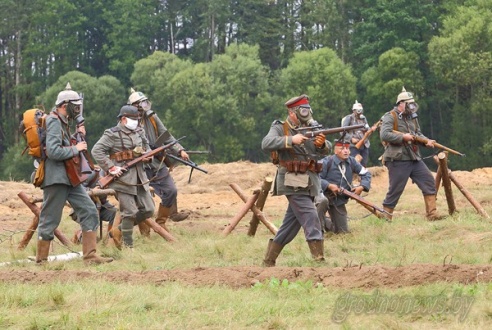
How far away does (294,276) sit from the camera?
35.2 feet

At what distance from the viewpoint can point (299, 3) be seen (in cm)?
6556

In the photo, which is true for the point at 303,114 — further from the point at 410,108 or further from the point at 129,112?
the point at 410,108

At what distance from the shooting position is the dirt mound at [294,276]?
397 inches

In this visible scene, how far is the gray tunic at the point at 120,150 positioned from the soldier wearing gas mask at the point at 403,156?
12.7 feet

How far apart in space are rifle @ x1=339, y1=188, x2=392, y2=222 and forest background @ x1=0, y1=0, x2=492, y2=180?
29.5 metres

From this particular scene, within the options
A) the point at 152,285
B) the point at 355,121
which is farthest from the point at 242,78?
the point at 152,285

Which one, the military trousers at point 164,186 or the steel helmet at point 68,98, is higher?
the steel helmet at point 68,98

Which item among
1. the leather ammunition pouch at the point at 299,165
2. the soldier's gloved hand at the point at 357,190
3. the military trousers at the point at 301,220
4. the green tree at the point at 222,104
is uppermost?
the leather ammunition pouch at the point at 299,165

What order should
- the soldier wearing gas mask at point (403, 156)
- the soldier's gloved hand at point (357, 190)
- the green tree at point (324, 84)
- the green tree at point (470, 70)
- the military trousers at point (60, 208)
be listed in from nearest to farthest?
the military trousers at point (60, 208), the soldier's gloved hand at point (357, 190), the soldier wearing gas mask at point (403, 156), the green tree at point (470, 70), the green tree at point (324, 84)

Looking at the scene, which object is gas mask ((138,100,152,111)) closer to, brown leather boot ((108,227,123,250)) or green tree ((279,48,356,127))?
brown leather boot ((108,227,123,250))

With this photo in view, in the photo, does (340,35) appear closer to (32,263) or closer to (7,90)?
(7,90)

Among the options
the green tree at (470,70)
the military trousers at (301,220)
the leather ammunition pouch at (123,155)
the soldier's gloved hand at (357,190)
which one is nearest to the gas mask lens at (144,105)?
the leather ammunition pouch at (123,155)

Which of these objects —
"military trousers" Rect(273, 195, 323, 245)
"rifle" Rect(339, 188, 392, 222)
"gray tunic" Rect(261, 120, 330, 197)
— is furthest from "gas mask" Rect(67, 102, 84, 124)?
"rifle" Rect(339, 188, 392, 222)

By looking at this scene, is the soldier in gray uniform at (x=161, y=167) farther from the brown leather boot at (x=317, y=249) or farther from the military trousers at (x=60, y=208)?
the brown leather boot at (x=317, y=249)
